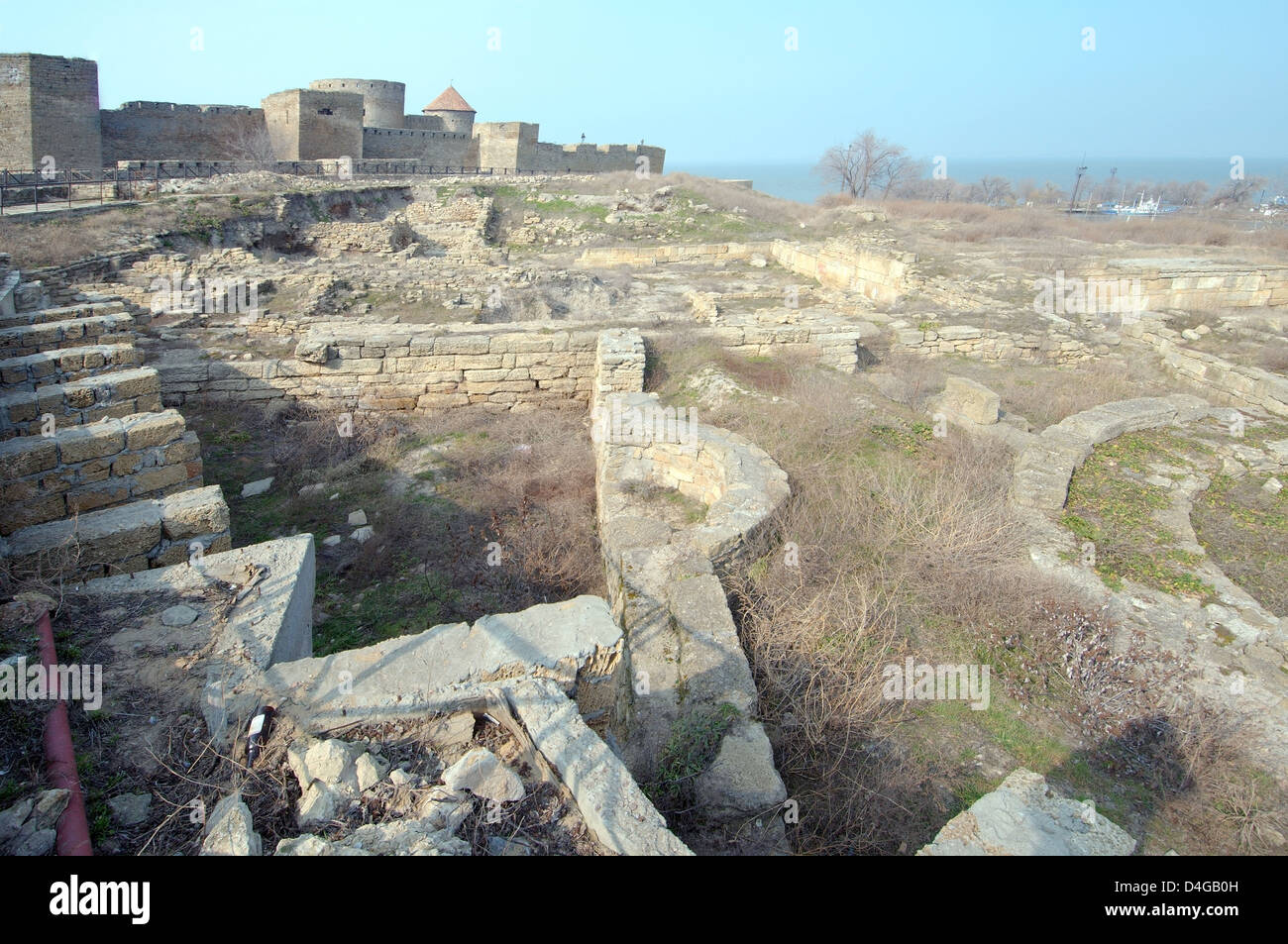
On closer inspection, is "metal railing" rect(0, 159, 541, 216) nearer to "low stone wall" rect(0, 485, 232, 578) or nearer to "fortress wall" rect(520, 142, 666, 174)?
"fortress wall" rect(520, 142, 666, 174)

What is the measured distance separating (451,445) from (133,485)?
3147mm

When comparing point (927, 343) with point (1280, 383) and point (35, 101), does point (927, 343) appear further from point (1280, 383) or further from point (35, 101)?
point (35, 101)

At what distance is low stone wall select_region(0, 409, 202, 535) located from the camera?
4.14 meters

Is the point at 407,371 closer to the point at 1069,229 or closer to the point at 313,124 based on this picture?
the point at 1069,229

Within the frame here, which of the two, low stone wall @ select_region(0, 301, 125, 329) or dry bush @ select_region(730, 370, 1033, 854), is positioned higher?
low stone wall @ select_region(0, 301, 125, 329)

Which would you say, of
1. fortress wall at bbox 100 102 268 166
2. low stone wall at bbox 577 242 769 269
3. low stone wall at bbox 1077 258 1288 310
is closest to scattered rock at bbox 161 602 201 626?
low stone wall at bbox 1077 258 1288 310

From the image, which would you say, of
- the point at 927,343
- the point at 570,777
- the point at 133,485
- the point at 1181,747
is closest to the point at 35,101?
the point at 133,485

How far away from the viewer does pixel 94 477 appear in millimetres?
4453

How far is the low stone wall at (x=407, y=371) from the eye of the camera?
809 cm

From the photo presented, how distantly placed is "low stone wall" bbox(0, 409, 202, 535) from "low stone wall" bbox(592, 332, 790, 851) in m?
3.05

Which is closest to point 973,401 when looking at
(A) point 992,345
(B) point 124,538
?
(A) point 992,345

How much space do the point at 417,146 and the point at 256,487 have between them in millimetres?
29423

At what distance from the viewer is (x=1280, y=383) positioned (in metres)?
8.37

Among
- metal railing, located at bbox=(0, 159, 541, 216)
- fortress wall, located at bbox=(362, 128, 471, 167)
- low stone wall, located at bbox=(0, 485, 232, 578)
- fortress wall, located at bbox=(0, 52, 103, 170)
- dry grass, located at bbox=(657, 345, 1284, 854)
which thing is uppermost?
fortress wall, located at bbox=(362, 128, 471, 167)
